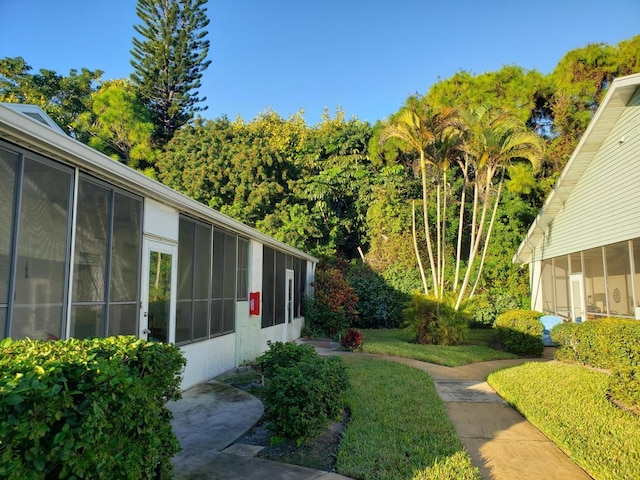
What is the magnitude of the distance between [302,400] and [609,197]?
1008 centimetres

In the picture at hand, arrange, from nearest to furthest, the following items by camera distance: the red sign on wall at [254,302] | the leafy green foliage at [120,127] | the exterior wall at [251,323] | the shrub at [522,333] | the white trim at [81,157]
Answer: the white trim at [81,157] → the exterior wall at [251,323] → the red sign on wall at [254,302] → the shrub at [522,333] → the leafy green foliage at [120,127]

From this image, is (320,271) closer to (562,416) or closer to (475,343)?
(475,343)

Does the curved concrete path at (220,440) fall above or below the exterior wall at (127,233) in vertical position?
below

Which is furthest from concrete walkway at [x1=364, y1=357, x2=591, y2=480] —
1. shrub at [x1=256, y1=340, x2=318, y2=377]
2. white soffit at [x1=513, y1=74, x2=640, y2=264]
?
white soffit at [x1=513, y1=74, x2=640, y2=264]

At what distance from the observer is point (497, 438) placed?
5.25 meters

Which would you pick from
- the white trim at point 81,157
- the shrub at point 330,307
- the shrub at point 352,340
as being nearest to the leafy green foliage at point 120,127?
the shrub at point 330,307

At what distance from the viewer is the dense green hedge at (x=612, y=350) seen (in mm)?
6418

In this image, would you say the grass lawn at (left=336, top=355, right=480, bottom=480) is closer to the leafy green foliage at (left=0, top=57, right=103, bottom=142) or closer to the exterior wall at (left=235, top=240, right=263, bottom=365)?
the exterior wall at (left=235, top=240, right=263, bottom=365)

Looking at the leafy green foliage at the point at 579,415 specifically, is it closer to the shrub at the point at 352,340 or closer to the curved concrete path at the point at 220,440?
the curved concrete path at the point at 220,440

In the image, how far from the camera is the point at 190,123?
2747cm

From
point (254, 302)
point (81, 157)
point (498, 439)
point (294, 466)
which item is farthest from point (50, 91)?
point (498, 439)

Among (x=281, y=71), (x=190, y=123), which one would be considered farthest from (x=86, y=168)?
(x=190, y=123)

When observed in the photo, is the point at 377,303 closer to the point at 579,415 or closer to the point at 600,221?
the point at 600,221

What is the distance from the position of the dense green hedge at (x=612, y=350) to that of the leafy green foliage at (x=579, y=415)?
0.30 meters
